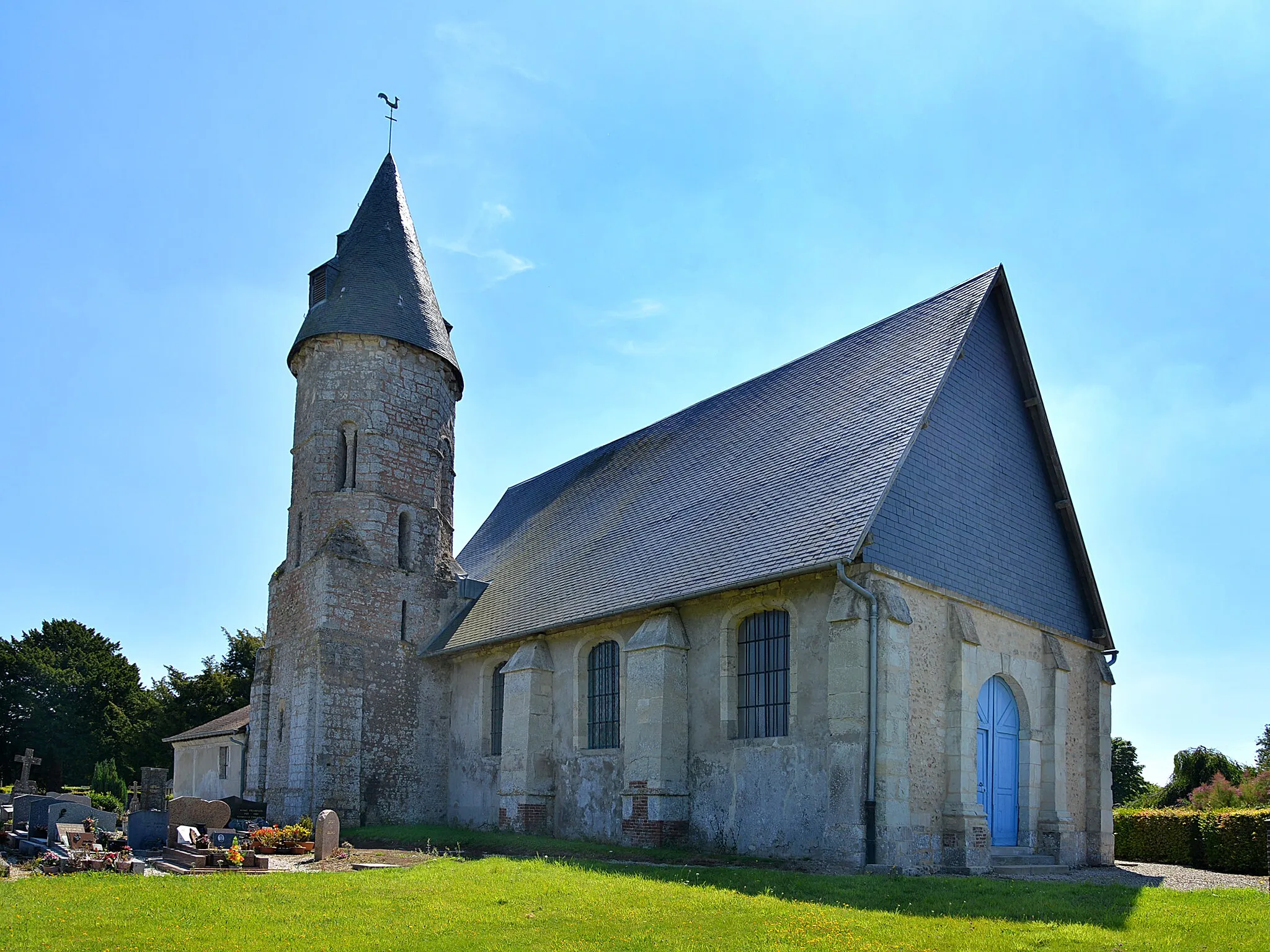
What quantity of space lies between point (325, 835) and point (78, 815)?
4.68 metres

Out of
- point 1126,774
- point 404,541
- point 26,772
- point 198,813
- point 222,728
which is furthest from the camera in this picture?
point 1126,774

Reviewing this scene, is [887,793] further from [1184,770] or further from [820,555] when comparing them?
[1184,770]

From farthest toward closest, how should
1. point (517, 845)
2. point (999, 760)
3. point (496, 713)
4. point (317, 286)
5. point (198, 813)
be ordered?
point (317, 286), point (496, 713), point (517, 845), point (198, 813), point (999, 760)

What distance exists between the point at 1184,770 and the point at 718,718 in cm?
1811

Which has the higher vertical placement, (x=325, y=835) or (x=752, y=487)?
(x=752, y=487)

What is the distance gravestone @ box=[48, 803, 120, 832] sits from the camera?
56.4 ft

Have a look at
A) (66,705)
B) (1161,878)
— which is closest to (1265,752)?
(1161,878)

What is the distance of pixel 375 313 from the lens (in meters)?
25.6

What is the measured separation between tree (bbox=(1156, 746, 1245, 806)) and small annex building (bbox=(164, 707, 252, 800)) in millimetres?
24248

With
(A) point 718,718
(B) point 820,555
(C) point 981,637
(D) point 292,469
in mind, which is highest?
(D) point 292,469

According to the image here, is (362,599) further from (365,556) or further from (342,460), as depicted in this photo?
(342,460)

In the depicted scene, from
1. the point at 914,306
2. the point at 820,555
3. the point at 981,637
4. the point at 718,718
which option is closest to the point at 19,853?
the point at 718,718

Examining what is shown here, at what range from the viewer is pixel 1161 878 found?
16.5 meters

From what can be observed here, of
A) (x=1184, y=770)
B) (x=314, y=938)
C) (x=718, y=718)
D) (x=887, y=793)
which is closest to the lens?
(x=314, y=938)
